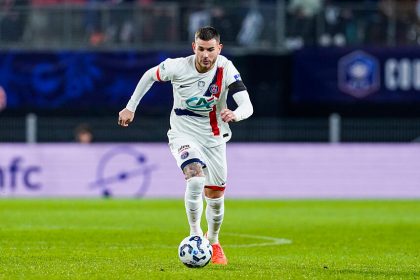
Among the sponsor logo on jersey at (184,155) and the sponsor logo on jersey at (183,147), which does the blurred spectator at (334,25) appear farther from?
the sponsor logo on jersey at (184,155)

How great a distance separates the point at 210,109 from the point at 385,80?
57.3ft

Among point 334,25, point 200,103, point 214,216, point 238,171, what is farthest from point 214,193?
point 334,25

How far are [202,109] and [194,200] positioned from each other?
97 centimetres

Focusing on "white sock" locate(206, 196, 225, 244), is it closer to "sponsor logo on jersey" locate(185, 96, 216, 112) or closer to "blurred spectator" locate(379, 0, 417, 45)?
"sponsor logo on jersey" locate(185, 96, 216, 112)

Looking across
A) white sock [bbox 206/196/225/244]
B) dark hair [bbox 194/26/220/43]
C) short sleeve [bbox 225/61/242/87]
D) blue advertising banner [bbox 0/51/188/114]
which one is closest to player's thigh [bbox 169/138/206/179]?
white sock [bbox 206/196/225/244]

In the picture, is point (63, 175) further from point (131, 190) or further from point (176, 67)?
point (176, 67)

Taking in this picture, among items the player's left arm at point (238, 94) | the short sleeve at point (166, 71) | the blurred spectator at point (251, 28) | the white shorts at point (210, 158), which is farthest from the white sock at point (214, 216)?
the blurred spectator at point (251, 28)

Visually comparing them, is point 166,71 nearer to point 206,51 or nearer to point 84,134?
point 206,51

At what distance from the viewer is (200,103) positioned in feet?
37.9

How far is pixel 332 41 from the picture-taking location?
93.0ft

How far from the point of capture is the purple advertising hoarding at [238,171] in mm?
26875

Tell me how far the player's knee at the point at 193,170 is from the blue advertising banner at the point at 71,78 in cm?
1711

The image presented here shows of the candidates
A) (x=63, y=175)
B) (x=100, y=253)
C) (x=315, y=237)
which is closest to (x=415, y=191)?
(x=63, y=175)

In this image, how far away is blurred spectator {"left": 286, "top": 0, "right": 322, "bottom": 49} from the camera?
28.0m
